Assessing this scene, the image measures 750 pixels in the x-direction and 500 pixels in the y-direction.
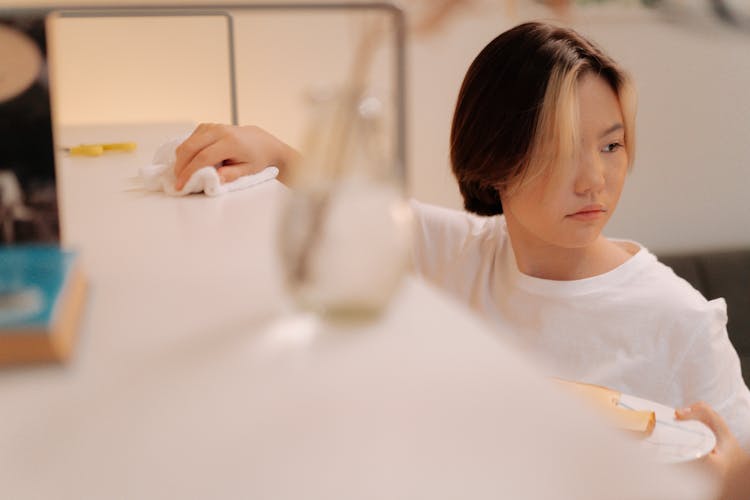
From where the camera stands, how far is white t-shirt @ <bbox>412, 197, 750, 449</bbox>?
1.47m

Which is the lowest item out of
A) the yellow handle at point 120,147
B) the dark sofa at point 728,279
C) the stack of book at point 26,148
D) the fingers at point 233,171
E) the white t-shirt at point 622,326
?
the dark sofa at point 728,279

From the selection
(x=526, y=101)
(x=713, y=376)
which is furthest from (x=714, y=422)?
(x=526, y=101)

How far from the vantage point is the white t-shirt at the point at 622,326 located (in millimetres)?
1472

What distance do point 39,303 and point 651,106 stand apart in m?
2.57

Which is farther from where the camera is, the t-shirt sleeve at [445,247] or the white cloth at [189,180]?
the t-shirt sleeve at [445,247]

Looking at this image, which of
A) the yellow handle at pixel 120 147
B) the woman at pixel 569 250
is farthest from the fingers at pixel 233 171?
the woman at pixel 569 250

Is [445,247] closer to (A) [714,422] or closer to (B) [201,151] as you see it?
(A) [714,422]

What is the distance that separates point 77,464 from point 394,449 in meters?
0.11

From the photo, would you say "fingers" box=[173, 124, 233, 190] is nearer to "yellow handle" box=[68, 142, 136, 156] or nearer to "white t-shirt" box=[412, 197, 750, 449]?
"yellow handle" box=[68, 142, 136, 156]

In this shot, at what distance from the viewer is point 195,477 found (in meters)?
0.30

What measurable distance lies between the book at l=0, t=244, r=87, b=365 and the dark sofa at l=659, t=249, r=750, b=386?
2.53 m

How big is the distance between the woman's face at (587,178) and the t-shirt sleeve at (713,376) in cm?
27

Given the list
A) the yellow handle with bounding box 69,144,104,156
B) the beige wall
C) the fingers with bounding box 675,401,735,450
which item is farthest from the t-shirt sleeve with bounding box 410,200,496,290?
the beige wall

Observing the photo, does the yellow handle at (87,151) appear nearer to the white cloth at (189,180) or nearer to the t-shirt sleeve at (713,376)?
the white cloth at (189,180)
